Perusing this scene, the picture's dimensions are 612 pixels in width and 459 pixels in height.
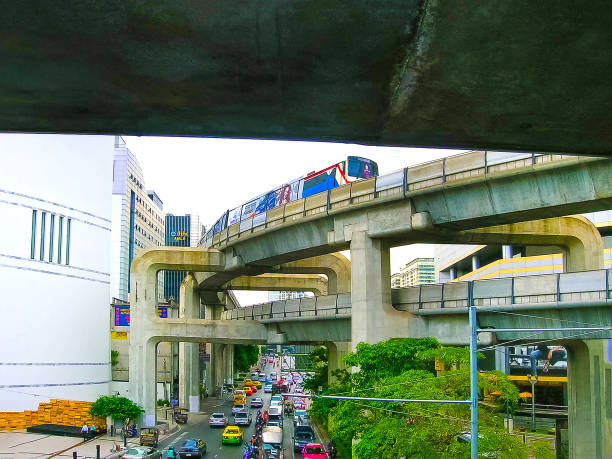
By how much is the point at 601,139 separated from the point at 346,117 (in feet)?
7.35

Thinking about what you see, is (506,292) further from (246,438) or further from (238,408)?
(238,408)

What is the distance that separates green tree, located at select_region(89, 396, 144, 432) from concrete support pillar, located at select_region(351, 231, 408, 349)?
23.1 m

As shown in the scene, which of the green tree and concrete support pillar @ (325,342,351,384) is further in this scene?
→ concrete support pillar @ (325,342,351,384)

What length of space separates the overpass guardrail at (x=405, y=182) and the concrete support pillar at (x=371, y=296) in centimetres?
220

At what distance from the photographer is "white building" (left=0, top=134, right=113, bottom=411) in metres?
55.3

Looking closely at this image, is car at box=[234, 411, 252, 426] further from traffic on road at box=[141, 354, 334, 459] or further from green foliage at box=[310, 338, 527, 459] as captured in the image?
green foliage at box=[310, 338, 527, 459]

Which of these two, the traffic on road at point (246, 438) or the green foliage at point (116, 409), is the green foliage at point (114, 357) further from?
the green foliage at point (116, 409)

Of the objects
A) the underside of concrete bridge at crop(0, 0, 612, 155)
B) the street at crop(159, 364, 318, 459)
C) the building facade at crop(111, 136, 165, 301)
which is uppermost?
the building facade at crop(111, 136, 165, 301)

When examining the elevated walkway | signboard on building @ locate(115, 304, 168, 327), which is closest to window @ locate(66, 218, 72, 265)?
signboard on building @ locate(115, 304, 168, 327)

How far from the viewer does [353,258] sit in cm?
3506

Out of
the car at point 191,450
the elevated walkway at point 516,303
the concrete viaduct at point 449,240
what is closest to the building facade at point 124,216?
the concrete viaduct at point 449,240

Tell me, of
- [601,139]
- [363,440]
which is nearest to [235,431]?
[363,440]

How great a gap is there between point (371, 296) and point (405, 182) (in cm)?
560

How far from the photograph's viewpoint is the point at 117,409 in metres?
51.1
